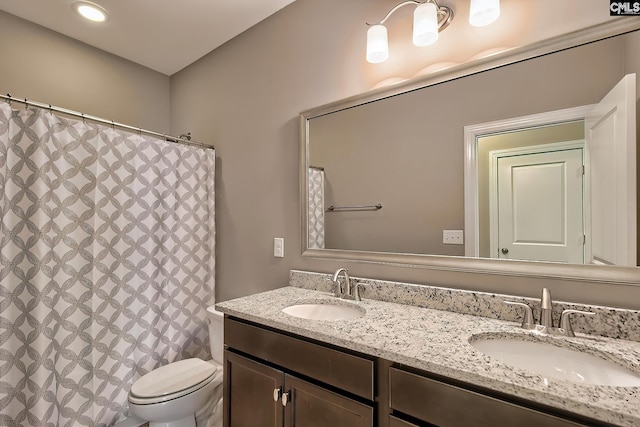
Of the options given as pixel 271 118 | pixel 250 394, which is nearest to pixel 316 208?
A: pixel 271 118

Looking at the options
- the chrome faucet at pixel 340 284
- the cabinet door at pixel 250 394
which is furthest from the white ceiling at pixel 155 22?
the cabinet door at pixel 250 394

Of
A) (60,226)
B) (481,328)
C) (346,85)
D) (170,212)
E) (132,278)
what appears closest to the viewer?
Result: (481,328)

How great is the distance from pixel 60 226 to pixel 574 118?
87.1 inches

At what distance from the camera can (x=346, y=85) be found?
161 cm

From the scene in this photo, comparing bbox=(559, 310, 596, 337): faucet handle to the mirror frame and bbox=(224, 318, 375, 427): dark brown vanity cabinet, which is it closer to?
the mirror frame

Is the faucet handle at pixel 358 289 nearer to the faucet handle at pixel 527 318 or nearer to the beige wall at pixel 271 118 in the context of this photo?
the beige wall at pixel 271 118

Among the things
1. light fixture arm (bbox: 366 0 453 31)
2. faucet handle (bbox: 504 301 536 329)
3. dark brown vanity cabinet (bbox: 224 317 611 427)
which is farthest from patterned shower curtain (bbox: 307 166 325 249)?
faucet handle (bbox: 504 301 536 329)

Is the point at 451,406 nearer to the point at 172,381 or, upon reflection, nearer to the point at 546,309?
the point at 546,309

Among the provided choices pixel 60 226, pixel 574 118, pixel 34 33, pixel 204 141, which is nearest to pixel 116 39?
pixel 34 33

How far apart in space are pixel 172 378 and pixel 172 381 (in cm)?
3

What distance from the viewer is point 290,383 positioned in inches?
42.8

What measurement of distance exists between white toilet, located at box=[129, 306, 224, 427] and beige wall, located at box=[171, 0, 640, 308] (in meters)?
0.51

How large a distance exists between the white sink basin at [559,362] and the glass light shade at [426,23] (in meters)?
1.17

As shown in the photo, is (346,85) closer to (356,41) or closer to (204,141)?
(356,41)
